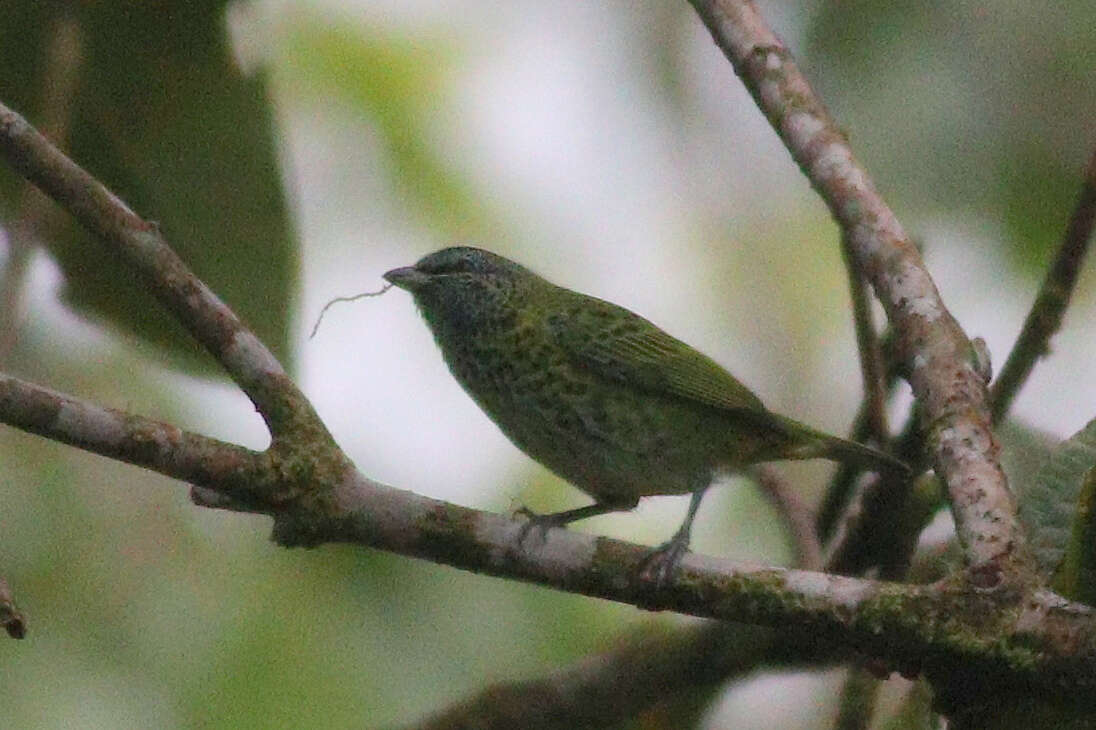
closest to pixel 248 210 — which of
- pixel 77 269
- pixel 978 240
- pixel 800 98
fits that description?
pixel 77 269

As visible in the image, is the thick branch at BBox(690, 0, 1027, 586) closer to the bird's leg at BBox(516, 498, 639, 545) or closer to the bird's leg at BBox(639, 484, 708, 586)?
the bird's leg at BBox(639, 484, 708, 586)

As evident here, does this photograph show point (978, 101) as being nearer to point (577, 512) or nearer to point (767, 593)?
point (577, 512)

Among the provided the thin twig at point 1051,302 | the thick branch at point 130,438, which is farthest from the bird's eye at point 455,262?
the thick branch at point 130,438

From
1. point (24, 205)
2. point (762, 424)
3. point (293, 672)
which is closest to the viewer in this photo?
point (24, 205)

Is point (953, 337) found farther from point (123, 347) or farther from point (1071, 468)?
point (123, 347)

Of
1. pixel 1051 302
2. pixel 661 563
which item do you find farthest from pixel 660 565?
pixel 1051 302

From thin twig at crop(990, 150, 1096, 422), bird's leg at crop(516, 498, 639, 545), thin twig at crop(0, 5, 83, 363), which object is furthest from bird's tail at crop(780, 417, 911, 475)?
thin twig at crop(0, 5, 83, 363)

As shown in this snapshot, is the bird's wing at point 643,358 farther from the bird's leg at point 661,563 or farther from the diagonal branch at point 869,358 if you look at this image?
the bird's leg at point 661,563
